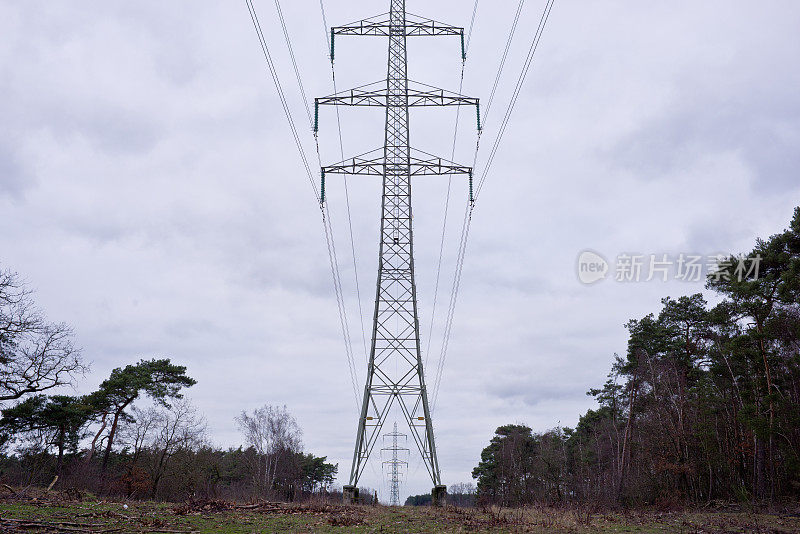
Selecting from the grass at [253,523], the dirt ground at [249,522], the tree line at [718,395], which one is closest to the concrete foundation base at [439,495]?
the tree line at [718,395]

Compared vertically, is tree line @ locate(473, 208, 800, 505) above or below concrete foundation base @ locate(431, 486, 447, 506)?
above

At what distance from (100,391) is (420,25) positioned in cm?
3696

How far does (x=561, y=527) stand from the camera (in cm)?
1565

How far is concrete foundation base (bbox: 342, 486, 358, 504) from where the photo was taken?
1029 inches

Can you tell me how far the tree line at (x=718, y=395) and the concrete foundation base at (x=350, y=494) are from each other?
597cm

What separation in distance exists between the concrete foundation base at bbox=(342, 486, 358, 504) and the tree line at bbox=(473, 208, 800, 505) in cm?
597

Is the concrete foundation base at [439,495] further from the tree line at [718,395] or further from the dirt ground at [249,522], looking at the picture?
the dirt ground at [249,522]

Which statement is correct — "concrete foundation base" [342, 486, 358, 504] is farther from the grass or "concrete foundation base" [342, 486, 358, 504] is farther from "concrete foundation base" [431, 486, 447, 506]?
the grass

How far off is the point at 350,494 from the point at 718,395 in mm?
24379

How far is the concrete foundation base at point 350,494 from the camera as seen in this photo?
26.1m

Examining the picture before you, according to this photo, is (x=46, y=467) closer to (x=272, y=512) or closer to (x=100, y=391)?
(x=100, y=391)

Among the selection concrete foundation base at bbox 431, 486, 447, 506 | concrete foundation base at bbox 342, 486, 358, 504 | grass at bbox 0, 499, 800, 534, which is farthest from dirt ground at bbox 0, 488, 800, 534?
concrete foundation base at bbox 431, 486, 447, 506

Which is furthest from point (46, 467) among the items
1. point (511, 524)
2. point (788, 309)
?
point (788, 309)

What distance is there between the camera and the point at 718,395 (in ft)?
118
